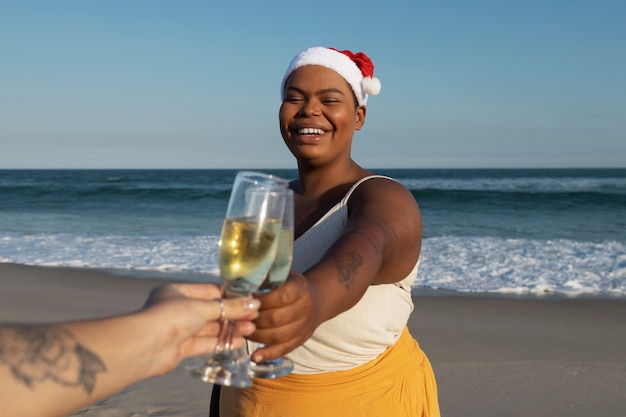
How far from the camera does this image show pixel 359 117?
2715mm

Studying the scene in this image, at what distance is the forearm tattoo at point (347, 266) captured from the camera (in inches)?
64.7

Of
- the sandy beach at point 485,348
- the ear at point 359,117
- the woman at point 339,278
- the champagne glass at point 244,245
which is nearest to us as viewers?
the champagne glass at point 244,245

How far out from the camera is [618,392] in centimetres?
523

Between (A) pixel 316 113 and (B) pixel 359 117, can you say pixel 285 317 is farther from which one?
(B) pixel 359 117

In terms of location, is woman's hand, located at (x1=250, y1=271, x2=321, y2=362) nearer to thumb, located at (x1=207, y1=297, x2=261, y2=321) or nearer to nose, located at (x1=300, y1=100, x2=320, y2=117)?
thumb, located at (x1=207, y1=297, x2=261, y2=321)

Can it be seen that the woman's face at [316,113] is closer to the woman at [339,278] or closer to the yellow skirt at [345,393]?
the woman at [339,278]

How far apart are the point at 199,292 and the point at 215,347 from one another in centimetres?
13

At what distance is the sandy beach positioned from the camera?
4.93 metres

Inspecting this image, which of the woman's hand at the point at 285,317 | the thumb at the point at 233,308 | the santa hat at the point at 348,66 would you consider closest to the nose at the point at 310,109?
the santa hat at the point at 348,66

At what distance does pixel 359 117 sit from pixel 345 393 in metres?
1.11

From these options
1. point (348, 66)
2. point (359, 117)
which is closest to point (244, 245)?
point (348, 66)

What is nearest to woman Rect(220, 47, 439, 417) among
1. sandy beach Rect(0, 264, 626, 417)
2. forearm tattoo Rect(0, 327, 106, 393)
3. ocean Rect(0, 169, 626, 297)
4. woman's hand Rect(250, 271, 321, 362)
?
woman's hand Rect(250, 271, 321, 362)

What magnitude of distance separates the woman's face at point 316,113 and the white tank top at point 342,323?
1.03 ft

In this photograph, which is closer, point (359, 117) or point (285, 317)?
point (285, 317)
